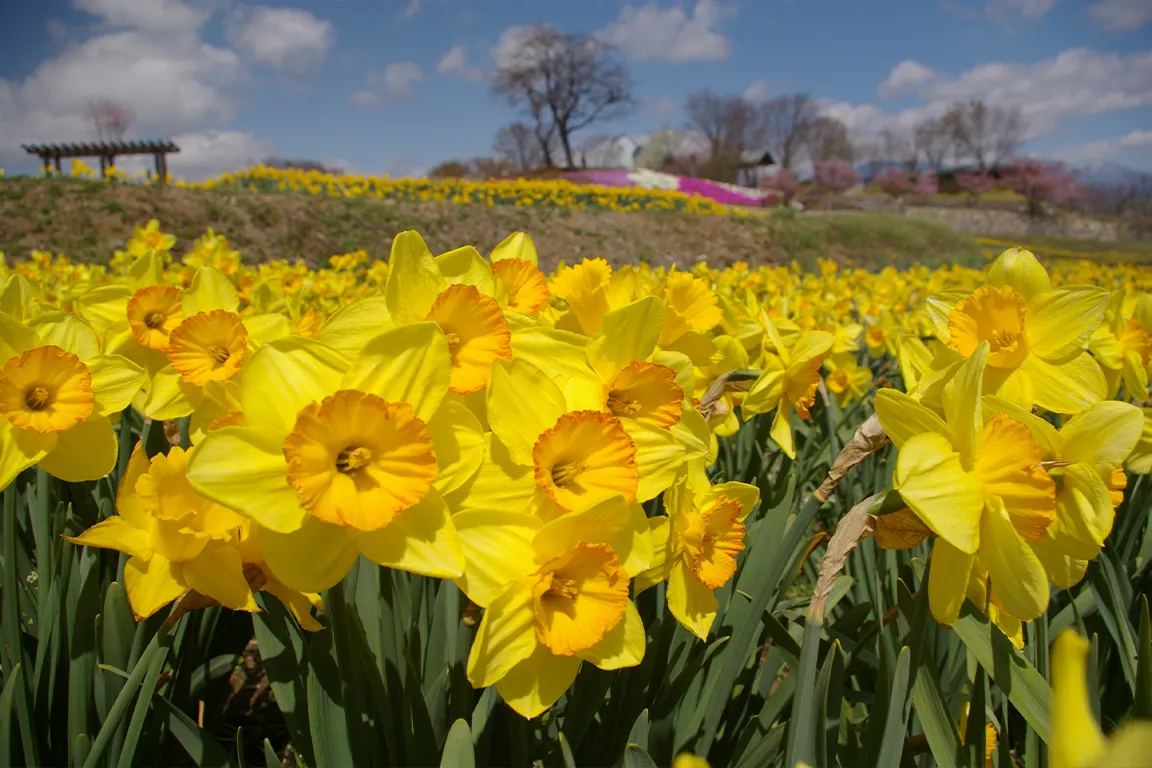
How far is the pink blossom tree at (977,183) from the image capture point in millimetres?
Result: 54469

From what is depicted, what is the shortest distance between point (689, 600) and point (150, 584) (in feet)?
2.52

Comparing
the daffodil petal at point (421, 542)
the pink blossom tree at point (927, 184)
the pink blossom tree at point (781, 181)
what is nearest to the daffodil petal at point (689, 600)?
the daffodil petal at point (421, 542)

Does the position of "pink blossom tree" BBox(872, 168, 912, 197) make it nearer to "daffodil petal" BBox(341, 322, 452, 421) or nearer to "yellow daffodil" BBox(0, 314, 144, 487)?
"yellow daffodil" BBox(0, 314, 144, 487)

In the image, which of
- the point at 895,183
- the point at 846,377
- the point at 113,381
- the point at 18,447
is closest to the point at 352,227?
the point at 846,377

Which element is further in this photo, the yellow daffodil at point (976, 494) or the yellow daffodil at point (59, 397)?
the yellow daffodil at point (59, 397)

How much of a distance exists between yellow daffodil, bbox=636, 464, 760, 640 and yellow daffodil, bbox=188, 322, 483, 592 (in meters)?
0.30

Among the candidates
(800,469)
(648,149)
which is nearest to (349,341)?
(800,469)

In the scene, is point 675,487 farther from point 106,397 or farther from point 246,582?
point 106,397

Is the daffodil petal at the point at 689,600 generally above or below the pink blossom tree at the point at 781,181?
below

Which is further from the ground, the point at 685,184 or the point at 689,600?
the point at 685,184

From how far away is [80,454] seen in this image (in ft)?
3.91

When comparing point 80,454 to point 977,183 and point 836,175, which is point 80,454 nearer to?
point 977,183

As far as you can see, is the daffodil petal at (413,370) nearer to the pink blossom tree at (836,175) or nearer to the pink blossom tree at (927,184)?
the pink blossom tree at (836,175)

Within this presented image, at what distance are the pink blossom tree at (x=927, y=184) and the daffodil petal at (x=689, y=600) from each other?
63.8 m
